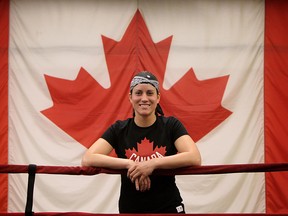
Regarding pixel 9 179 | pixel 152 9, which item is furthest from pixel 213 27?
pixel 9 179

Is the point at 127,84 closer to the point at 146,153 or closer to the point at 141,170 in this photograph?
the point at 146,153

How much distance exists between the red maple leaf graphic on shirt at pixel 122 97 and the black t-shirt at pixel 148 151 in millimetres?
2016

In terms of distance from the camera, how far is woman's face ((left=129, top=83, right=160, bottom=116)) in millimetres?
2039

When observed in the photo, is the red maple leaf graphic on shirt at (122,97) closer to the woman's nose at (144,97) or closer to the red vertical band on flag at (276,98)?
the red vertical band on flag at (276,98)

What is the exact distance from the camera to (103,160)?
6.22 ft

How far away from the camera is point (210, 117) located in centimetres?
414

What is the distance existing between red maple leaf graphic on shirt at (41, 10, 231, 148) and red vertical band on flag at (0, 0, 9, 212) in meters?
0.42

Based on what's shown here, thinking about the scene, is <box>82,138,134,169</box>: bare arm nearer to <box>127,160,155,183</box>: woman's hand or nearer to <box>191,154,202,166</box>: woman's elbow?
<box>127,160,155,183</box>: woman's hand

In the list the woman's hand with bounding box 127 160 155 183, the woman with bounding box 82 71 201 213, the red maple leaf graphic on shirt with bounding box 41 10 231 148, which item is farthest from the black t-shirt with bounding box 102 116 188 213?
the red maple leaf graphic on shirt with bounding box 41 10 231 148

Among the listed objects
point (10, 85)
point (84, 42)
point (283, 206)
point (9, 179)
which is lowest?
point (283, 206)

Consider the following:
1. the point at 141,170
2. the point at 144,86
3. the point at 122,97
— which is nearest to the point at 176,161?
the point at 141,170

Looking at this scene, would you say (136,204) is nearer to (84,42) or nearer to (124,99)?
(124,99)

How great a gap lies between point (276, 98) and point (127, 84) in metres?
→ 1.55

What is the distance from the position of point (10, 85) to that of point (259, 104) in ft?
8.50
